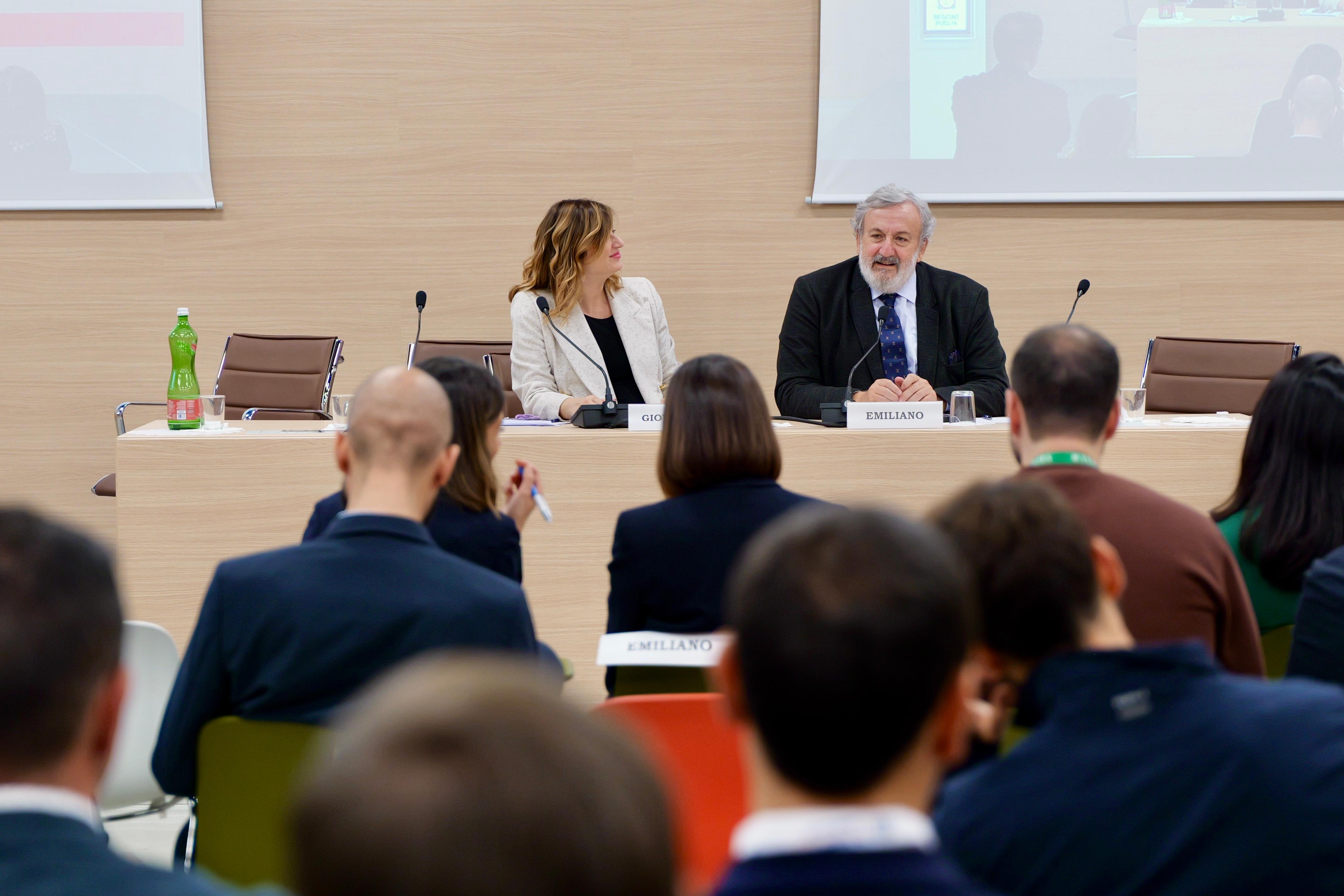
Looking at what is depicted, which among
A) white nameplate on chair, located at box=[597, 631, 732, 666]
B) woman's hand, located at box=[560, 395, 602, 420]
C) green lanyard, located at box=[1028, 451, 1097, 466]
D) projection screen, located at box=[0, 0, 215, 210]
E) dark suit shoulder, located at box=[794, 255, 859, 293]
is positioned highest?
projection screen, located at box=[0, 0, 215, 210]

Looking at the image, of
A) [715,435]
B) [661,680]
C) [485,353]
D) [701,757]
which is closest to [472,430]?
[715,435]

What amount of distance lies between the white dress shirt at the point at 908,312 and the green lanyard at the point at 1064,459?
1.97m

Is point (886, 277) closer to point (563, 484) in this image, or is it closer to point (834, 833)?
point (563, 484)

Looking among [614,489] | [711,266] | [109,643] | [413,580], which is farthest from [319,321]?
[109,643]

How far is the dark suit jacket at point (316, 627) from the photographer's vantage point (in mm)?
1413

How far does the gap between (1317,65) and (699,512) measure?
430 cm

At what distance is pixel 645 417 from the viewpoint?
2.98 m

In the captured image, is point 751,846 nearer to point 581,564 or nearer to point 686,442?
point 686,442

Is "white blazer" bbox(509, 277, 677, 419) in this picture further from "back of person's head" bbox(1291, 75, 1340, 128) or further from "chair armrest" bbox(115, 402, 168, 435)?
"back of person's head" bbox(1291, 75, 1340, 128)

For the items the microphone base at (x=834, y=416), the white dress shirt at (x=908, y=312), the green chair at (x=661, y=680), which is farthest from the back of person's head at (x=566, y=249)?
the green chair at (x=661, y=680)

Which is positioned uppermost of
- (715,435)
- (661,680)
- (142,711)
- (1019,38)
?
(1019,38)

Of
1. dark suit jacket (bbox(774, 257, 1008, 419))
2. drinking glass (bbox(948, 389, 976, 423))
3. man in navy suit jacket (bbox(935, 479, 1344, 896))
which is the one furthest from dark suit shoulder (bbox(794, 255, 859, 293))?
man in navy suit jacket (bbox(935, 479, 1344, 896))

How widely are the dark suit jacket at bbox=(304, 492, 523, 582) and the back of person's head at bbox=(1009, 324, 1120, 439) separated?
890 millimetres

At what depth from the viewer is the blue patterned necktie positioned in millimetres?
3764
